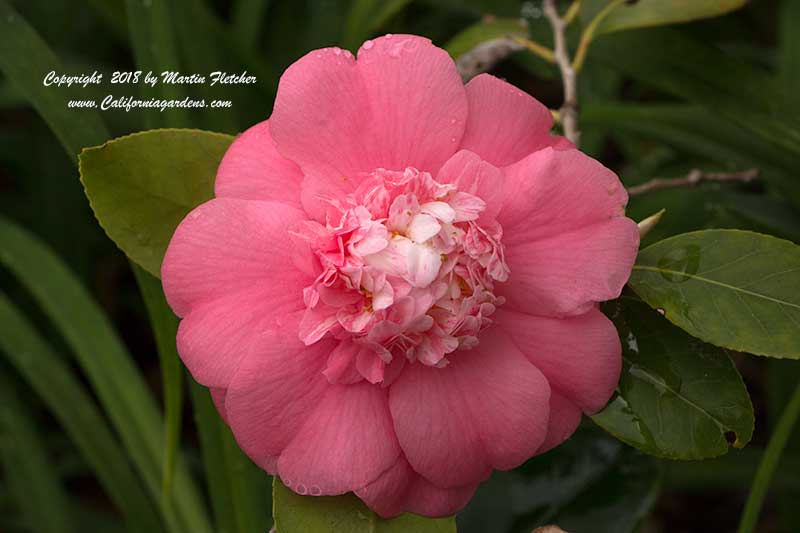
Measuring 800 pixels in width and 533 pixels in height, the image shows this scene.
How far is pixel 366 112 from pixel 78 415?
727 mm

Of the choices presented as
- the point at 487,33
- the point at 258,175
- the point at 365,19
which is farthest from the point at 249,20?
the point at 258,175

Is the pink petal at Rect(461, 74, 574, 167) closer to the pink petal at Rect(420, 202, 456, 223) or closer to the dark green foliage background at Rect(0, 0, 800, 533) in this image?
the pink petal at Rect(420, 202, 456, 223)

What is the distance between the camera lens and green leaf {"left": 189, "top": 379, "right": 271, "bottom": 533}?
98 cm

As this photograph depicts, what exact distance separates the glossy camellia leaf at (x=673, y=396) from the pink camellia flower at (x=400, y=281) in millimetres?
65

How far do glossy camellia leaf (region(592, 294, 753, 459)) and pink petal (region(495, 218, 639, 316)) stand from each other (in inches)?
4.6

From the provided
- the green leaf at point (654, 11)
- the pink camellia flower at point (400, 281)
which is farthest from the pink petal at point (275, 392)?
the green leaf at point (654, 11)

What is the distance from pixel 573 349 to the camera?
603 mm

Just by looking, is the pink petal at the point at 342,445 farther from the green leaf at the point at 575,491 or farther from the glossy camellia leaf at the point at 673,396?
the green leaf at the point at 575,491

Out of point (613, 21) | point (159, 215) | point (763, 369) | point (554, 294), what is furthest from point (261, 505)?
point (763, 369)

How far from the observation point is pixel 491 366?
23.5 inches

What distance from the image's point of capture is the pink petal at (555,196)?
0.60 m

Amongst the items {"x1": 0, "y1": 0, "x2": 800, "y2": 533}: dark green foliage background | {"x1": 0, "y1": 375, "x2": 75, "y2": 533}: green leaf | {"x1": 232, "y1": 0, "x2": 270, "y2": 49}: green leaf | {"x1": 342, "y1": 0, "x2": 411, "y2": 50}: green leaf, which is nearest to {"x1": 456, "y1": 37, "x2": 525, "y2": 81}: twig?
{"x1": 0, "y1": 0, "x2": 800, "y2": 533}: dark green foliage background

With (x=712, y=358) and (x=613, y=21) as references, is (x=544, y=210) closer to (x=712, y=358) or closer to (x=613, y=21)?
(x=712, y=358)

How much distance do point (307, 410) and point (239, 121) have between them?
799 mm
